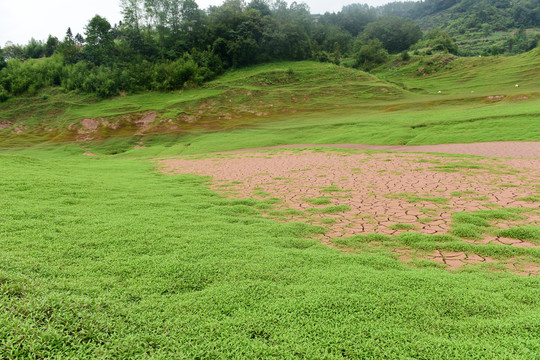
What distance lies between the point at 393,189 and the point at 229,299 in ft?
21.0

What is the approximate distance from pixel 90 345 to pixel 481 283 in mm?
3819

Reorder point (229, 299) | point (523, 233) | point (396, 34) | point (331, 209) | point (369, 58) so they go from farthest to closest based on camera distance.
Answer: point (396, 34)
point (369, 58)
point (331, 209)
point (523, 233)
point (229, 299)

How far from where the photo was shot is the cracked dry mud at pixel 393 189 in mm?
5156

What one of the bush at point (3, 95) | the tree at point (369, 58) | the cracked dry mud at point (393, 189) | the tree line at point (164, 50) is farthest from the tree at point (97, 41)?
the tree at point (369, 58)

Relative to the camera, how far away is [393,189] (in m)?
7.71

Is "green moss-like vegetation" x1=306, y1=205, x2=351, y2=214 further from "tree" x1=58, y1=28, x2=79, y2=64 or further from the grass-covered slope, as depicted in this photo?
"tree" x1=58, y1=28, x2=79, y2=64

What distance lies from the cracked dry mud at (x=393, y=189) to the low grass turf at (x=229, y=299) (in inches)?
41.7

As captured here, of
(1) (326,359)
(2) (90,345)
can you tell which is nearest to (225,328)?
(1) (326,359)

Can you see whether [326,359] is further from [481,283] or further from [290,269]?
[481,283]

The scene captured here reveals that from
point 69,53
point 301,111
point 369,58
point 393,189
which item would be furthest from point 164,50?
point 393,189

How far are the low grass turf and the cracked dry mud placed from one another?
1.06 m

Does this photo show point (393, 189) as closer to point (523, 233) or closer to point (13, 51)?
point (523, 233)

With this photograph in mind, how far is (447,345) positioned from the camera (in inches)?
85.7

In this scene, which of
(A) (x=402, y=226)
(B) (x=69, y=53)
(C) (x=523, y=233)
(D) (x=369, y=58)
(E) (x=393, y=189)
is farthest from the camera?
(D) (x=369, y=58)
